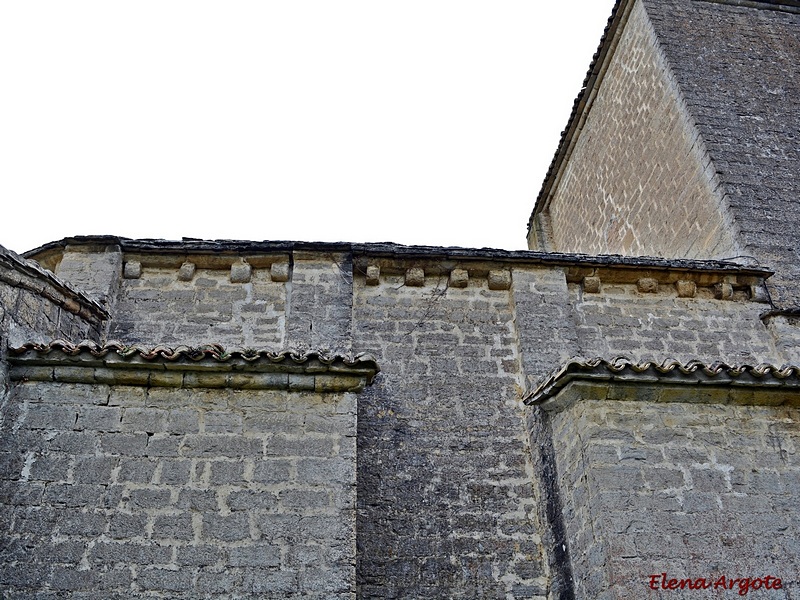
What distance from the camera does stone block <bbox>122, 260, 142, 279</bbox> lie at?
21.5 feet

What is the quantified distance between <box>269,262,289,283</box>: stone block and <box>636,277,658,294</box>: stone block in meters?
3.34

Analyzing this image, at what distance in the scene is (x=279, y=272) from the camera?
258 inches

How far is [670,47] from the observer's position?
939 centimetres

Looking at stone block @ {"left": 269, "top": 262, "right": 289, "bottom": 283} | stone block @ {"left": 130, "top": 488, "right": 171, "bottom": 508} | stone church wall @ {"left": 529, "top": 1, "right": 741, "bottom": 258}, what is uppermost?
stone church wall @ {"left": 529, "top": 1, "right": 741, "bottom": 258}

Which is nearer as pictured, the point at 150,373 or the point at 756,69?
the point at 150,373

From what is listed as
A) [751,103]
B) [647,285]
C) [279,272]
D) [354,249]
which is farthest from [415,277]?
[751,103]

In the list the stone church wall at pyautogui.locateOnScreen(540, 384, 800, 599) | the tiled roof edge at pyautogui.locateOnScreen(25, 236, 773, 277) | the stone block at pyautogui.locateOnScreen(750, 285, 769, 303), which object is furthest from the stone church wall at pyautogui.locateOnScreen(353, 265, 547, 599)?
the stone block at pyautogui.locateOnScreen(750, 285, 769, 303)

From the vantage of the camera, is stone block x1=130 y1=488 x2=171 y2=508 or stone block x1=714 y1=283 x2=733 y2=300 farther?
stone block x1=714 y1=283 x2=733 y2=300

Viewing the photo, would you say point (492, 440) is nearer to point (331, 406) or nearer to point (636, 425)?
point (636, 425)

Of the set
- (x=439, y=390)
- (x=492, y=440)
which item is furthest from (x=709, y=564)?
(x=439, y=390)

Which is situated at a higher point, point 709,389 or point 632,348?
point 632,348

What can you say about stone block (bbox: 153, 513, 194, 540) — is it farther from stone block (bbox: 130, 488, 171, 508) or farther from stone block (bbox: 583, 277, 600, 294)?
stone block (bbox: 583, 277, 600, 294)

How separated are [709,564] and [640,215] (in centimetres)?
609

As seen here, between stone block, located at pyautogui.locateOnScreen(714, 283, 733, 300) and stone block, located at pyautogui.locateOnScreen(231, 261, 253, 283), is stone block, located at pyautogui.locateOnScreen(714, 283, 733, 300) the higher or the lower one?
the lower one
